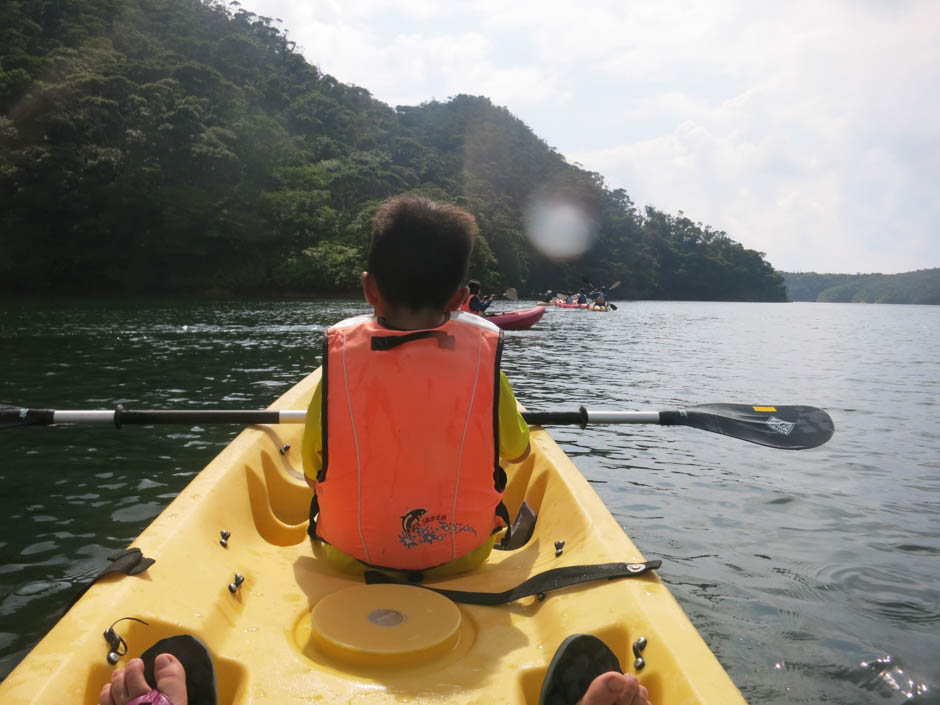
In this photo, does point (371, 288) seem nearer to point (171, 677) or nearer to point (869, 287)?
point (171, 677)

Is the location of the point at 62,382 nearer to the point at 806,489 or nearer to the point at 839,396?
the point at 806,489

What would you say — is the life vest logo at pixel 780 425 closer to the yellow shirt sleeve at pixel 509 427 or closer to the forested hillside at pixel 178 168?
the yellow shirt sleeve at pixel 509 427

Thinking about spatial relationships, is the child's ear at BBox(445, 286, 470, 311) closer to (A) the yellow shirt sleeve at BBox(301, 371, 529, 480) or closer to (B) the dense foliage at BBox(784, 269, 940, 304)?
(A) the yellow shirt sleeve at BBox(301, 371, 529, 480)

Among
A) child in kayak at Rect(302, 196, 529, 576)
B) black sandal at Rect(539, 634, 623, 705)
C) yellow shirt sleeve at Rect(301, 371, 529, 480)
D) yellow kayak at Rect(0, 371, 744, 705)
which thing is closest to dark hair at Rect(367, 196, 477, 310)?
child in kayak at Rect(302, 196, 529, 576)

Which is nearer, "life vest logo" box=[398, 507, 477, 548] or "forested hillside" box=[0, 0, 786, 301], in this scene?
"life vest logo" box=[398, 507, 477, 548]

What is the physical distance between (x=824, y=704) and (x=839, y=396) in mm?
7775

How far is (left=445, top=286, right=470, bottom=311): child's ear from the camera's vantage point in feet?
5.96

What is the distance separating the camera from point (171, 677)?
1.31 metres

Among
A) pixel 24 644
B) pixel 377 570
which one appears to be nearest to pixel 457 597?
pixel 377 570

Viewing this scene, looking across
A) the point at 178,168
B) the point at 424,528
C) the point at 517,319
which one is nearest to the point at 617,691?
the point at 424,528

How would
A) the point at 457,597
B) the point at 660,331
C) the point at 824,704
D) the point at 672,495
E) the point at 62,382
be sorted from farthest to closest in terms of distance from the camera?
the point at 660,331, the point at 62,382, the point at 672,495, the point at 824,704, the point at 457,597

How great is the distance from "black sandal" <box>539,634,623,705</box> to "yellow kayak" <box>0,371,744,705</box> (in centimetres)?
13

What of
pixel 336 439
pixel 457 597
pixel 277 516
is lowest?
pixel 277 516

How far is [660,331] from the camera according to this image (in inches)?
823
